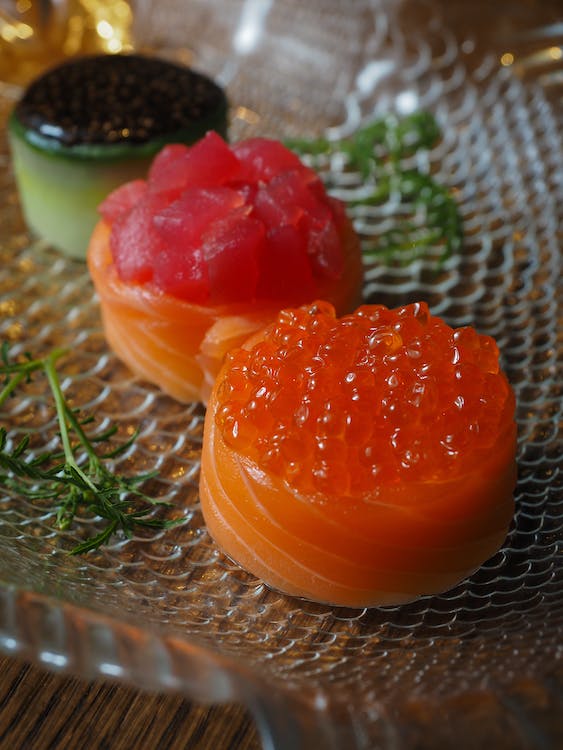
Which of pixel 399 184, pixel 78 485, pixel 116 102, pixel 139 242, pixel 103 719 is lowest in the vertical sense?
pixel 103 719

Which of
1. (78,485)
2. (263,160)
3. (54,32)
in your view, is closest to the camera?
(78,485)

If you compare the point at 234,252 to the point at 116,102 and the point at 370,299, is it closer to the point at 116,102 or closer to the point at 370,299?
the point at 370,299

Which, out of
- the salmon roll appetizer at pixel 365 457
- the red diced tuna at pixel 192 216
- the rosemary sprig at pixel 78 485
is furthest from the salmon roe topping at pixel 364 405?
the red diced tuna at pixel 192 216

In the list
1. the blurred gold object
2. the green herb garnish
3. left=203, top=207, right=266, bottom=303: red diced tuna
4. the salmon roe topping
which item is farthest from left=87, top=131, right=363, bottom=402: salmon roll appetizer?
the blurred gold object

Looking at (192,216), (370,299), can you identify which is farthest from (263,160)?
(370,299)

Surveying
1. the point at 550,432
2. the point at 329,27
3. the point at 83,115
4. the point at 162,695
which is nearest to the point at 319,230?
the point at 550,432

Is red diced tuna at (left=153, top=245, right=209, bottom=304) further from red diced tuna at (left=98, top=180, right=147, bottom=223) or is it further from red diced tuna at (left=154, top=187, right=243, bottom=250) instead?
red diced tuna at (left=98, top=180, right=147, bottom=223)

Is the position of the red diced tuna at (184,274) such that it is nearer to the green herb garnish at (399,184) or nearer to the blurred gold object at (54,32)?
the green herb garnish at (399,184)
